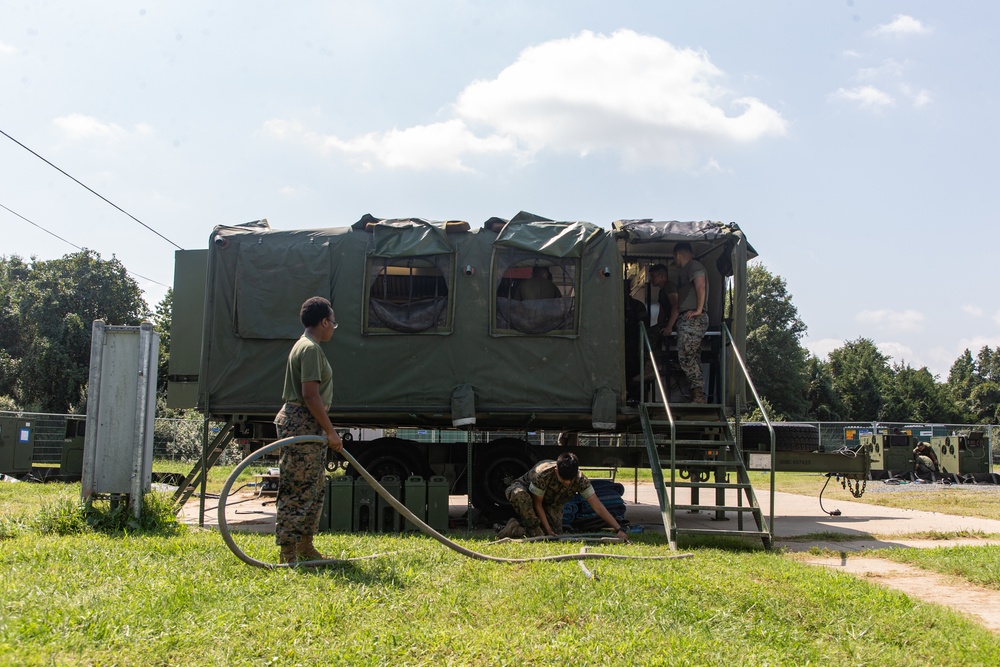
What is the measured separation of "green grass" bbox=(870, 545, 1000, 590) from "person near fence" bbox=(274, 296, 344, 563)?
5.11m

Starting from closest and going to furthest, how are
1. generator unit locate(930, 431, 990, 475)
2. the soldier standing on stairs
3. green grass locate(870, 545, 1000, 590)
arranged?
green grass locate(870, 545, 1000, 590), the soldier standing on stairs, generator unit locate(930, 431, 990, 475)

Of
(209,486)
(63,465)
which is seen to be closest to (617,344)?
(209,486)

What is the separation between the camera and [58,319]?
3941cm

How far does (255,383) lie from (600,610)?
5995mm

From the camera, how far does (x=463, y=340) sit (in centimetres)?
945

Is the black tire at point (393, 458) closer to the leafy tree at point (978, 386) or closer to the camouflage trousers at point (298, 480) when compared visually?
the camouflage trousers at point (298, 480)

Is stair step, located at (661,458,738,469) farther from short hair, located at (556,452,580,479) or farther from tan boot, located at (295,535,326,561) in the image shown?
tan boot, located at (295,535,326,561)

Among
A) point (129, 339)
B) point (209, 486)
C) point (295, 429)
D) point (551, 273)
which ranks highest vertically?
point (551, 273)

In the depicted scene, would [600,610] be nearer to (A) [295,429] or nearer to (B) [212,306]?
(A) [295,429]

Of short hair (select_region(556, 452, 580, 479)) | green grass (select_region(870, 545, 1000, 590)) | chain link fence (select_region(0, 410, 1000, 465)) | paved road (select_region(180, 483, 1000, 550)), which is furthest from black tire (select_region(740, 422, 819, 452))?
chain link fence (select_region(0, 410, 1000, 465))

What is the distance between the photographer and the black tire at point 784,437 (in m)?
10.8

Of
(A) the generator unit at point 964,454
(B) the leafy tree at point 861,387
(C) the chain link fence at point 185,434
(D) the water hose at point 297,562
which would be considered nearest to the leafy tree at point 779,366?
(B) the leafy tree at point 861,387

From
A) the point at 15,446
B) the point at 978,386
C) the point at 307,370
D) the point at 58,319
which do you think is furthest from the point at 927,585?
the point at 978,386

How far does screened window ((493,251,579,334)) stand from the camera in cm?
948
